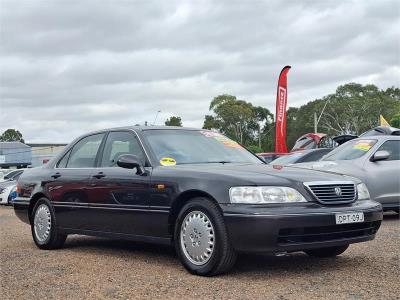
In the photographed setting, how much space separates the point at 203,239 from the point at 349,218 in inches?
51.2

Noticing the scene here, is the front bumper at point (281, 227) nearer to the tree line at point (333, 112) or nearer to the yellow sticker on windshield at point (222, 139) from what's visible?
the yellow sticker on windshield at point (222, 139)

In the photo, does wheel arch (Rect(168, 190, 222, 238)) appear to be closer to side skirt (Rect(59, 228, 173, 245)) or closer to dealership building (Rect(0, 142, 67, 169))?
side skirt (Rect(59, 228, 173, 245))

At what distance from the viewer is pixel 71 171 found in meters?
7.32

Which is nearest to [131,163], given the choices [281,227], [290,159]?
[281,227]

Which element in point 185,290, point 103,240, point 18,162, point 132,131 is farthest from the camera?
point 18,162

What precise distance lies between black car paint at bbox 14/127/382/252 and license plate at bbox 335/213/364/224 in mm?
51

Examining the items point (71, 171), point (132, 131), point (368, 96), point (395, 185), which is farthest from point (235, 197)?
point (368, 96)

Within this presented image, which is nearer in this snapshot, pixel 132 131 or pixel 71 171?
pixel 132 131

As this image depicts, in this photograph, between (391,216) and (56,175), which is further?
(391,216)

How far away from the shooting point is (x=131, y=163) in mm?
6105

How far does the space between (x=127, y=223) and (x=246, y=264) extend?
1297 millimetres

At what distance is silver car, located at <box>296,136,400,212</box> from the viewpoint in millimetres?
9883

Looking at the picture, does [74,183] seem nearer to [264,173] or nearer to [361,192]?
[264,173]

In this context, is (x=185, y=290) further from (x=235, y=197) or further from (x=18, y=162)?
(x=18, y=162)
